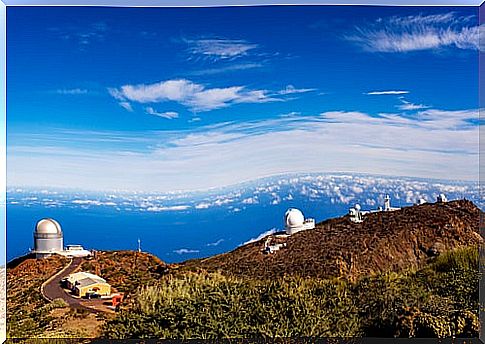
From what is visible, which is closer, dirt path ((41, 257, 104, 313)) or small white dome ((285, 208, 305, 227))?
dirt path ((41, 257, 104, 313))

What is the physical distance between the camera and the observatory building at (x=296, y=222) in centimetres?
899

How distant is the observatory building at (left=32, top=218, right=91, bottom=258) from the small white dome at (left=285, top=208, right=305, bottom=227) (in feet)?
7.32

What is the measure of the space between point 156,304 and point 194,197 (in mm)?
1204

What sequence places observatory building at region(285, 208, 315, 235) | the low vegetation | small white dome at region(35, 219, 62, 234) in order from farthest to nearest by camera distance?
observatory building at region(285, 208, 315, 235) → small white dome at region(35, 219, 62, 234) → the low vegetation

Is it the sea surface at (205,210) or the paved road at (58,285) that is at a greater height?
the sea surface at (205,210)

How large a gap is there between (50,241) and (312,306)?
2.86 m

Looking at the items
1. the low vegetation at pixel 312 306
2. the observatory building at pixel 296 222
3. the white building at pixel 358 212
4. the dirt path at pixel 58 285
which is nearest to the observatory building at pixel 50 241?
the dirt path at pixel 58 285

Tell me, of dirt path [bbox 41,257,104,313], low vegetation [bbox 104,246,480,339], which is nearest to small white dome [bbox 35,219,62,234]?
dirt path [bbox 41,257,104,313]

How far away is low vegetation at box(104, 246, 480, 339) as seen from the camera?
865 centimetres

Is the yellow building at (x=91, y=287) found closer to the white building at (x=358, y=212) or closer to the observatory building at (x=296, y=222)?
the observatory building at (x=296, y=222)

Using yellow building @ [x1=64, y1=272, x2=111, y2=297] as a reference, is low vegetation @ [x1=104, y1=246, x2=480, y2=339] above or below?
below

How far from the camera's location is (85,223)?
8.95 m

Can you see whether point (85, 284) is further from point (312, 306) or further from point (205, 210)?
point (312, 306)

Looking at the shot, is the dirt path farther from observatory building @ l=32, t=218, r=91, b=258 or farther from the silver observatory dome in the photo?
the silver observatory dome
